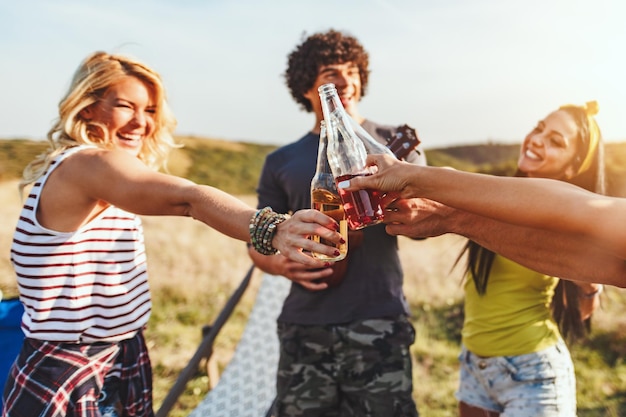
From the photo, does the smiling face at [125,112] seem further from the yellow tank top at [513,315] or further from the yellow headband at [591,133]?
the yellow headband at [591,133]

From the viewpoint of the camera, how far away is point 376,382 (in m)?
2.53

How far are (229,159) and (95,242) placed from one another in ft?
84.5

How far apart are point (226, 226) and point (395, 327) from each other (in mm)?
1264

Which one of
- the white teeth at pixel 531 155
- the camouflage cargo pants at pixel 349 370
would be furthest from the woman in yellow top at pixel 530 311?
the camouflage cargo pants at pixel 349 370

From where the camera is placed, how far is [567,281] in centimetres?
265

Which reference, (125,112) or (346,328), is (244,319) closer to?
(346,328)

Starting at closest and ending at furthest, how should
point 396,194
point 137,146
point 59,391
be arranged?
point 396,194 < point 59,391 < point 137,146

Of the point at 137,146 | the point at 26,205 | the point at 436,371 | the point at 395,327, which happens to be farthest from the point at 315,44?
the point at 436,371

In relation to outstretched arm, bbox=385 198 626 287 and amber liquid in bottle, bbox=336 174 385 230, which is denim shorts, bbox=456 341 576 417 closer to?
outstretched arm, bbox=385 198 626 287

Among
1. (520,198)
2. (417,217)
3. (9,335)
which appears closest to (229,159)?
(9,335)

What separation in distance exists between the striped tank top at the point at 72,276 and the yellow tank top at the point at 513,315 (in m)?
1.69

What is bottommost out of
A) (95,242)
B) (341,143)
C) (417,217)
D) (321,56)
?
(95,242)

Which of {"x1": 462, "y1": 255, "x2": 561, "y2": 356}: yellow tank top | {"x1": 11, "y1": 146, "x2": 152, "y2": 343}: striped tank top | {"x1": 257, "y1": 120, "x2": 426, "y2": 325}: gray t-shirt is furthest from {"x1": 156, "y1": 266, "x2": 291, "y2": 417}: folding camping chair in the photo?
{"x1": 462, "y1": 255, "x2": 561, "y2": 356}: yellow tank top

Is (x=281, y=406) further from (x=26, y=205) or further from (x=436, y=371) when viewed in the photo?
(x=436, y=371)
